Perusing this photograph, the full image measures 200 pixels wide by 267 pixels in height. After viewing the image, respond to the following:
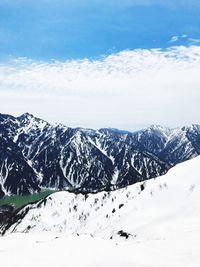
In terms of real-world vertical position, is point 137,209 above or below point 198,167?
below

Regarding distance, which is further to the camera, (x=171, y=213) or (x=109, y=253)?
(x=171, y=213)

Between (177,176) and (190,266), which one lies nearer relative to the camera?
(190,266)

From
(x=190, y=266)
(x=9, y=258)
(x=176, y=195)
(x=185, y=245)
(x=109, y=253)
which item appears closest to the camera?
(x=190, y=266)

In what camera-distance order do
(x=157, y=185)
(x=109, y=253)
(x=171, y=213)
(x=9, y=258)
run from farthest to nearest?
(x=157, y=185)
(x=171, y=213)
(x=109, y=253)
(x=9, y=258)

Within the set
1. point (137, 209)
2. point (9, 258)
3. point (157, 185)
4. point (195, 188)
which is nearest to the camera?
point (9, 258)

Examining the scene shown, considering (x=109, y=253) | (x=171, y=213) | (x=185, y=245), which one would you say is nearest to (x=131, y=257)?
(x=109, y=253)

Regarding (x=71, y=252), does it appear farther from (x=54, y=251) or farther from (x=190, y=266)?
(x=190, y=266)

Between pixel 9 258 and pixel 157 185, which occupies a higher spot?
pixel 157 185

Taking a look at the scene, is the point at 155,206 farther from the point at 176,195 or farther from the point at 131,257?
the point at 131,257

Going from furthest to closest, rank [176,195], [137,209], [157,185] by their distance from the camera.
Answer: [157,185] < [137,209] < [176,195]

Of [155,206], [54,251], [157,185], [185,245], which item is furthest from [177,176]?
[54,251]
